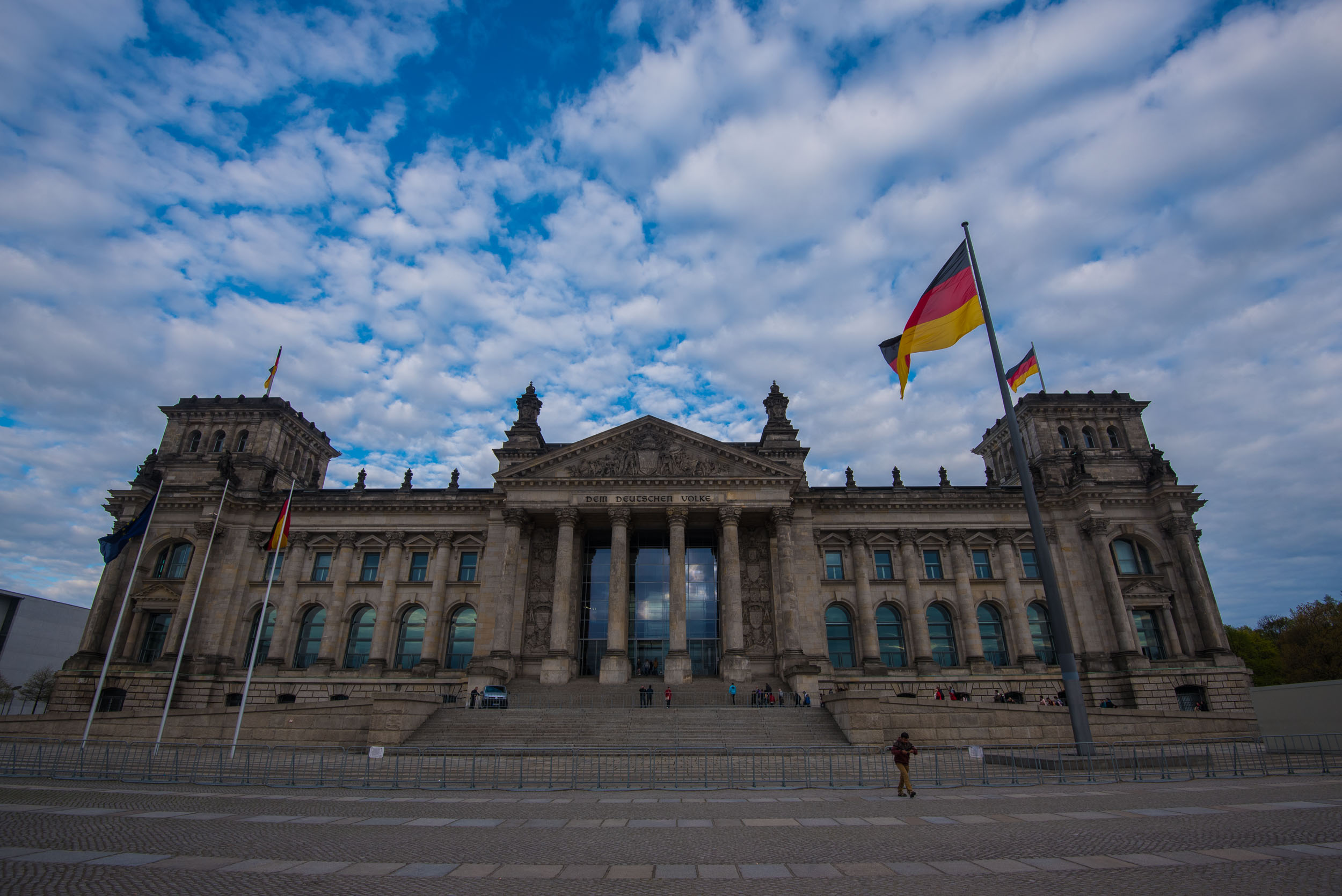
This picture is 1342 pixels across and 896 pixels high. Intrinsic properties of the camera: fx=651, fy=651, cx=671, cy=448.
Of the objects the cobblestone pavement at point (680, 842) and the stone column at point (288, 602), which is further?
the stone column at point (288, 602)

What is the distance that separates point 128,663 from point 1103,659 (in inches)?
2621

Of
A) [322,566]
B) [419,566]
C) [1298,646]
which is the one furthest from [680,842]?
[1298,646]

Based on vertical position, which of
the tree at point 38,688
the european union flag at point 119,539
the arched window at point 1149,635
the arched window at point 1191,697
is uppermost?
the european union flag at point 119,539

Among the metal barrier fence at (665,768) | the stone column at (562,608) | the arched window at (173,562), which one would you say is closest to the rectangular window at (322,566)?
the arched window at (173,562)

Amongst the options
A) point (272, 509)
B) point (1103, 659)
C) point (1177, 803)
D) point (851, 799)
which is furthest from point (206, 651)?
point (1103, 659)

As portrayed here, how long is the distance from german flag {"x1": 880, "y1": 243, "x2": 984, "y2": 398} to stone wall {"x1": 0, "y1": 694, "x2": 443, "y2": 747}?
25232mm

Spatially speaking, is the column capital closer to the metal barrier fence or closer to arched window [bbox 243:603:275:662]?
the metal barrier fence

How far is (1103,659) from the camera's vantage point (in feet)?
145

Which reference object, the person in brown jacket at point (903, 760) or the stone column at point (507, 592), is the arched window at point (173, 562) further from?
the person in brown jacket at point (903, 760)

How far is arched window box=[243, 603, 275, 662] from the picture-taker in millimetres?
46688

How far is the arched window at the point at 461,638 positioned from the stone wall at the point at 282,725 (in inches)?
591

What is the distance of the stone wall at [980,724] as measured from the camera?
2880 centimetres

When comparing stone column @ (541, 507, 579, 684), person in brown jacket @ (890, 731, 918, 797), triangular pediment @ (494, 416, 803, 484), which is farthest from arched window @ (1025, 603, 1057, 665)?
person in brown jacket @ (890, 731, 918, 797)

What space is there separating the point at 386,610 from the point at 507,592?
34.1 ft
